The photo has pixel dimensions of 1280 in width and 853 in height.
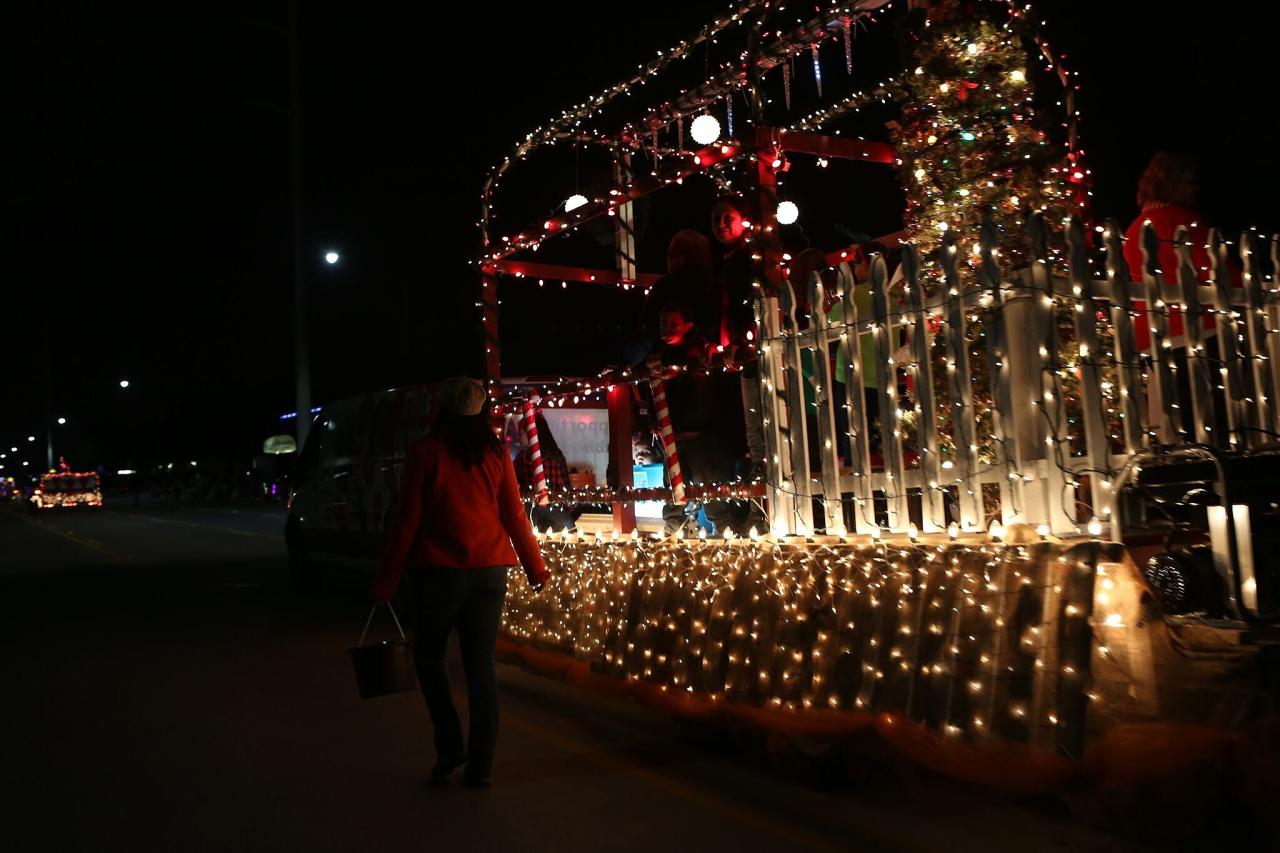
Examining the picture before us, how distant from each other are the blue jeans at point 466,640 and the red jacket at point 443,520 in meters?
0.07

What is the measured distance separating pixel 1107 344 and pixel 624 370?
310 centimetres

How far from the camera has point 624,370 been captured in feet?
24.8

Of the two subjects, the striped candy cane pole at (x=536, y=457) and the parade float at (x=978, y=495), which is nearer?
the parade float at (x=978, y=495)

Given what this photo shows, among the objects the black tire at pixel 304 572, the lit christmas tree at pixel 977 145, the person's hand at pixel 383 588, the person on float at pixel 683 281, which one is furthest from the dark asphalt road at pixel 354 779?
the black tire at pixel 304 572

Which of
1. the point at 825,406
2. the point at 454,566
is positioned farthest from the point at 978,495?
the point at 454,566

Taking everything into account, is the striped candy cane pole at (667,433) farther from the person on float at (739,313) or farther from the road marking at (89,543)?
the road marking at (89,543)

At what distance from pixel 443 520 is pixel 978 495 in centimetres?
230

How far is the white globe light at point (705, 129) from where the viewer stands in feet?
26.3

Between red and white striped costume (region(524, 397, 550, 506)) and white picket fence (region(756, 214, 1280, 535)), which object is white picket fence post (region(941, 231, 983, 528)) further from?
red and white striped costume (region(524, 397, 550, 506))

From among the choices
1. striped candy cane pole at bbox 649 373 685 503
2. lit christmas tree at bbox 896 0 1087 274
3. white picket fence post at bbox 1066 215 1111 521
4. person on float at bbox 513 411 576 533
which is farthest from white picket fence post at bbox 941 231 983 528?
person on float at bbox 513 411 576 533

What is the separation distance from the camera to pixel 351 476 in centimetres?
1223

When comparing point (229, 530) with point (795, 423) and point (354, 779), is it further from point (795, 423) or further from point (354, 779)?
point (795, 423)

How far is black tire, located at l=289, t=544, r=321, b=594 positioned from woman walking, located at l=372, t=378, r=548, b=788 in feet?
29.3

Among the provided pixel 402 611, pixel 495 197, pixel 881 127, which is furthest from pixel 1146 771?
pixel 402 611
